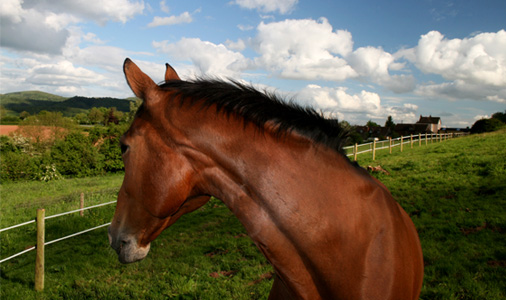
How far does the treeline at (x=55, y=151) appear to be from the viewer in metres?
23.8

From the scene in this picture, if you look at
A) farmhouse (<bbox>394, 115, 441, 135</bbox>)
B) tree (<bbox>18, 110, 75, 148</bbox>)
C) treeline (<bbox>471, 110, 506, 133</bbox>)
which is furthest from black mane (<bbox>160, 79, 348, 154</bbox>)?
farmhouse (<bbox>394, 115, 441, 135</bbox>)

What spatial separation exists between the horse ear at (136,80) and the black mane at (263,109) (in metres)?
0.12

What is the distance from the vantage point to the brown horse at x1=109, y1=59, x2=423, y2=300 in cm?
134

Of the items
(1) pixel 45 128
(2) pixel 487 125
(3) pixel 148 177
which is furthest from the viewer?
(2) pixel 487 125

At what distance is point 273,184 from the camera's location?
133 cm

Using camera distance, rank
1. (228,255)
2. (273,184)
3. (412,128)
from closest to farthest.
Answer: (273,184) < (228,255) < (412,128)

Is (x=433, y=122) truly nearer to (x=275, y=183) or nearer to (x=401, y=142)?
(x=401, y=142)

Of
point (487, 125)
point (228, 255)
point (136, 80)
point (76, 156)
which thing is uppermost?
point (487, 125)

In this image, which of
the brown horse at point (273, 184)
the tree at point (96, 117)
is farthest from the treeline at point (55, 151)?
the tree at point (96, 117)

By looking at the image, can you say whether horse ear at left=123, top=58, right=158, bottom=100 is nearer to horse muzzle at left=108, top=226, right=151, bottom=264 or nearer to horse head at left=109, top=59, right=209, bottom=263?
horse head at left=109, top=59, right=209, bottom=263

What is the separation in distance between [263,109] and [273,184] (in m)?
0.37

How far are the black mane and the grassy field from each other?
4252mm

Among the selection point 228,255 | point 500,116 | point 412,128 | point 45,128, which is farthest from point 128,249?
point 412,128

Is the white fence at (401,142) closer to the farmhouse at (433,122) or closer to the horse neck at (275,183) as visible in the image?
the horse neck at (275,183)
